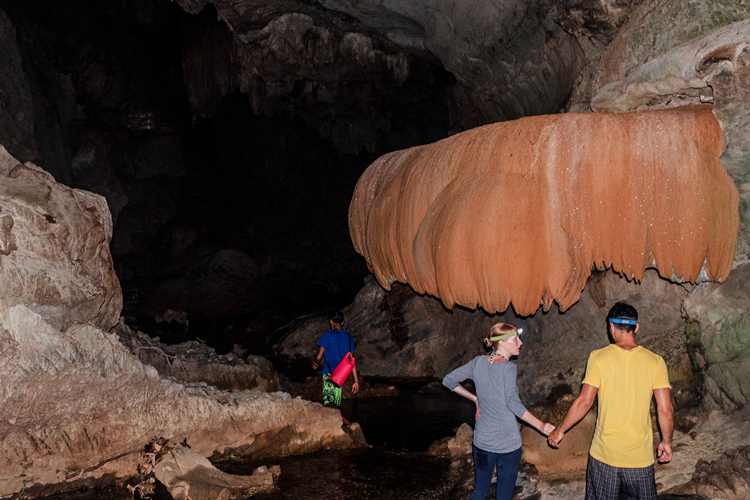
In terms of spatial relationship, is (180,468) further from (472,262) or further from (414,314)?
(414,314)

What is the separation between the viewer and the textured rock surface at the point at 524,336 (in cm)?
529

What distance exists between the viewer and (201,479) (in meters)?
4.42

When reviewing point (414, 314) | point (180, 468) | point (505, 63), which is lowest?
point (414, 314)

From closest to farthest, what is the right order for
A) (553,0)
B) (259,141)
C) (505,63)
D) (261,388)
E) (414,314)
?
(553,0) < (261,388) < (505,63) < (414,314) < (259,141)

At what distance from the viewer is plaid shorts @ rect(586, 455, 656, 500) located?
2.84m

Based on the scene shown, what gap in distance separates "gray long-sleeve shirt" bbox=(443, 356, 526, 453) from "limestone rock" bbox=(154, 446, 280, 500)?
200 centimetres

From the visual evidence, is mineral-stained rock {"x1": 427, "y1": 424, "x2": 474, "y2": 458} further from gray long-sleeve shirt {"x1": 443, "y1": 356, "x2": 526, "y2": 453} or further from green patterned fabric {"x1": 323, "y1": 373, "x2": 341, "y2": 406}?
gray long-sleeve shirt {"x1": 443, "y1": 356, "x2": 526, "y2": 453}

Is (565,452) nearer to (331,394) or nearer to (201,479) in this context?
(331,394)

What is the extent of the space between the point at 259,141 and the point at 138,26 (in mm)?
3995

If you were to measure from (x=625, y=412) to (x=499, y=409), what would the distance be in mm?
632

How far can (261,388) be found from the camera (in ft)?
24.3

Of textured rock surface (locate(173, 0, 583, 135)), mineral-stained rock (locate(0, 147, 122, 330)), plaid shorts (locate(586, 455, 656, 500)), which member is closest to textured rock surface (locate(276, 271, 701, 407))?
plaid shorts (locate(586, 455, 656, 500))

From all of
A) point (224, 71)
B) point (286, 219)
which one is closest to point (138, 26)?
point (224, 71)

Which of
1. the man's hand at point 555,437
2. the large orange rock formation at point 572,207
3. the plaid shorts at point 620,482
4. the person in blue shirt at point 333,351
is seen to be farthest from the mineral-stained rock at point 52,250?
the plaid shorts at point 620,482
